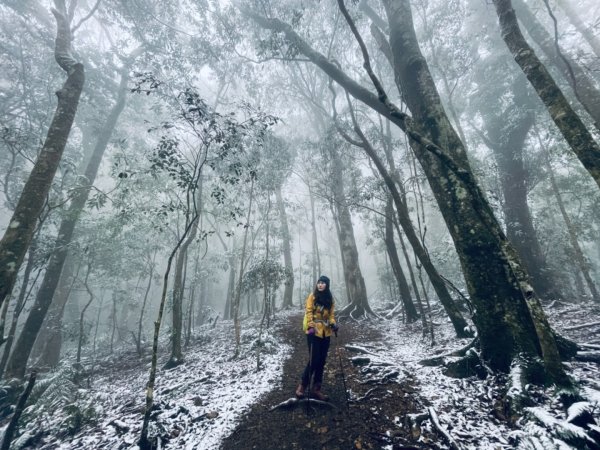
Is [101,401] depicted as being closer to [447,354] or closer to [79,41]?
[447,354]

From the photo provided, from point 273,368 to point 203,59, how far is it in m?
15.4

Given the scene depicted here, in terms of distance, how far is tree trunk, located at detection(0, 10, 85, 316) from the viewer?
443 centimetres

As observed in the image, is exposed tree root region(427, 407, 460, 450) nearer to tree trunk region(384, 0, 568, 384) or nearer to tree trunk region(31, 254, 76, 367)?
tree trunk region(384, 0, 568, 384)

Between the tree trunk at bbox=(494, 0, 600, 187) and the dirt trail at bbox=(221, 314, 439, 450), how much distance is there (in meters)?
4.34

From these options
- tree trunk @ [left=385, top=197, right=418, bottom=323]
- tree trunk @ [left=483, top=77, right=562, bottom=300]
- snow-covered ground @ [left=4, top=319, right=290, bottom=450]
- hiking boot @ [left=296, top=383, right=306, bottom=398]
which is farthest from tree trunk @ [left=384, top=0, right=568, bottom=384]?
tree trunk @ [left=483, top=77, right=562, bottom=300]

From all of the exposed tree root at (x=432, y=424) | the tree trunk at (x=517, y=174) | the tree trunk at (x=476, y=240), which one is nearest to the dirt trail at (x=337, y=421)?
the exposed tree root at (x=432, y=424)

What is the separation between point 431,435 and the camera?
387cm

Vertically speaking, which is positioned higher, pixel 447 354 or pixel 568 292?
pixel 568 292

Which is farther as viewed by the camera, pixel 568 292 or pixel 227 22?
pixel 568 292

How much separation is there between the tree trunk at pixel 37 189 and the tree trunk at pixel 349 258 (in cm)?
1005

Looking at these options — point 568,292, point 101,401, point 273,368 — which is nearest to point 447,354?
point 273,368

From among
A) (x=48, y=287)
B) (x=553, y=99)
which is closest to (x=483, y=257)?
(x=553, y=99)

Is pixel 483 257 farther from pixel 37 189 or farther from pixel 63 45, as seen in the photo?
pixel 63 45

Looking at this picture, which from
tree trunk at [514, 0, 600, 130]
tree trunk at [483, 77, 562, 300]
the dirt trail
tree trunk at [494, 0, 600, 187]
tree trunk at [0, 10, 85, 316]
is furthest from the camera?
tree trunk at [483, 77, 562, 300]
